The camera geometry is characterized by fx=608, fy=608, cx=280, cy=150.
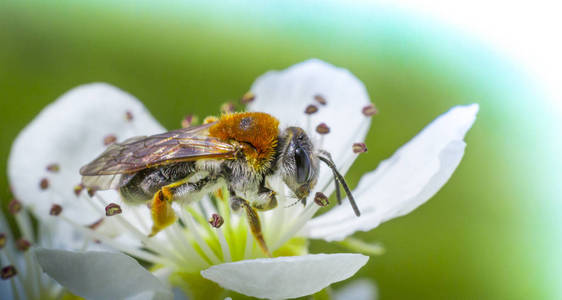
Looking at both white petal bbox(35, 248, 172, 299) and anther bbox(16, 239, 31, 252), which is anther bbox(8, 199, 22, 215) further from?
white petal bbox(35, 248, 172, 299)

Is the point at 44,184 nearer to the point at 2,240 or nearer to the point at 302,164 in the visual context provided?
the point at 2,240

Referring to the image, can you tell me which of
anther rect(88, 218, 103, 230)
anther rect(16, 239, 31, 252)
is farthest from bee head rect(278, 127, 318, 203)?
anther rect(16, 239, 31, 252)

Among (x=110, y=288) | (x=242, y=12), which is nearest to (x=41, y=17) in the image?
(x=242, y=12)

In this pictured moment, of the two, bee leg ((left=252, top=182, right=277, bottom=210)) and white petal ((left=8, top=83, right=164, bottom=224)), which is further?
white petal ((left=8, top=83, right=164, bottom=224))

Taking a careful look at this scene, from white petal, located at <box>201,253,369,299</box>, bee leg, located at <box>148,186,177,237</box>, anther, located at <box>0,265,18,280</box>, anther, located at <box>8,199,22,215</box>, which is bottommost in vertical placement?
white petal, located at <box>201,253,369,299</box>

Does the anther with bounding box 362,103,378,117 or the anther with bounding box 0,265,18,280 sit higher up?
the anther with bounding box 362,103,378,117

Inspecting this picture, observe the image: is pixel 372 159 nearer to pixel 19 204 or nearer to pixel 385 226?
pixel 385 226

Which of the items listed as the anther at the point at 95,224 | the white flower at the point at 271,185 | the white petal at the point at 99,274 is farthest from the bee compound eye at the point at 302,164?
the anther at the point at 95,224

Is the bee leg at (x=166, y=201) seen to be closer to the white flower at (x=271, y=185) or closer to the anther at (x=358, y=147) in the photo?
the white flower at (x=271, y=185)
